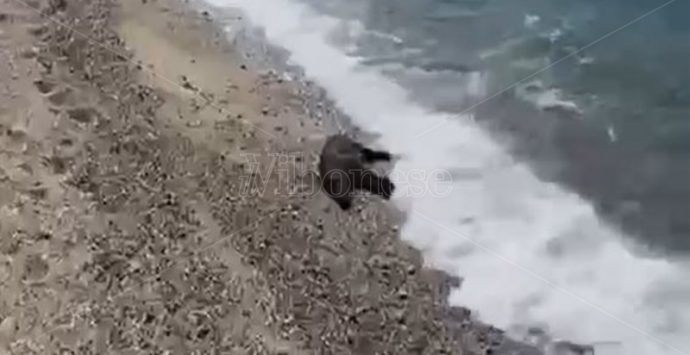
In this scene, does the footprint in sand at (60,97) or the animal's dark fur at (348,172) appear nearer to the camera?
the animal's dark fur at (348,172)

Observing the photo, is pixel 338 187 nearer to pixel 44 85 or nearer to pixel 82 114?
pixel 82 114

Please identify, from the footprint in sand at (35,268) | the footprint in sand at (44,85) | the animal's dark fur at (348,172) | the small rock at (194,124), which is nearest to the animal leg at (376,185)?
the animal's dark fur at (348,172)

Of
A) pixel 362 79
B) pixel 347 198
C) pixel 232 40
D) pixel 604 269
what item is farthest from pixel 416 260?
pixel 232 40

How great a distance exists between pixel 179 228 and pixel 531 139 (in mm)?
4027

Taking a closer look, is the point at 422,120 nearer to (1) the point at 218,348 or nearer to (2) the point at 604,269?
(2) the point at 604,269

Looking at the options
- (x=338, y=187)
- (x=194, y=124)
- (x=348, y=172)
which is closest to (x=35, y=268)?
(x=194, y=124)

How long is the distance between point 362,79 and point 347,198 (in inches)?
100

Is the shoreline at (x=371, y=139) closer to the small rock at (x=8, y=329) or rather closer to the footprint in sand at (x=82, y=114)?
the footprint in sand at (x=82, y=114)

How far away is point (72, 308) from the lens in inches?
327

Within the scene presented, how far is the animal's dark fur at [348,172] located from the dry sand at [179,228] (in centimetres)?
16

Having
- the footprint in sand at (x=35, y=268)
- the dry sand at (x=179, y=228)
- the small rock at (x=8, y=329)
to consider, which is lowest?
the small rock at (x=8, y=329)

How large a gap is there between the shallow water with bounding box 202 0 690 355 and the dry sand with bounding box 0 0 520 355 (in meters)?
0.66

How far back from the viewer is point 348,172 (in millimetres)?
10367

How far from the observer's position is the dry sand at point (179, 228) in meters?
8.32
